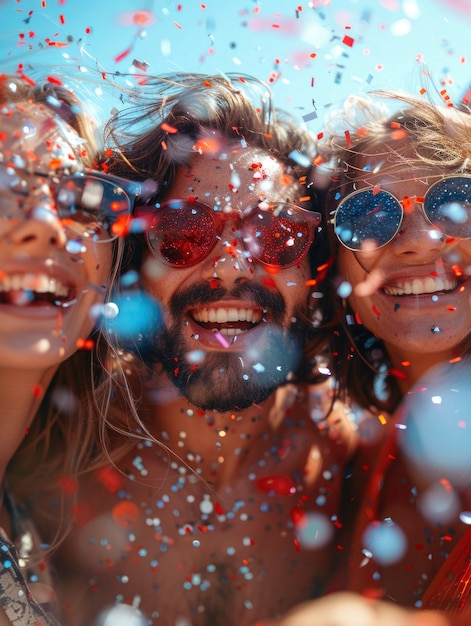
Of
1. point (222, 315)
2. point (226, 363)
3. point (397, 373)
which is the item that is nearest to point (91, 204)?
point (222, 315)

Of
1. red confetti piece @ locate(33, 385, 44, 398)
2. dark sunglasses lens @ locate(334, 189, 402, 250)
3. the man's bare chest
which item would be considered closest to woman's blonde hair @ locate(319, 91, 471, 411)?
dark sunglasses lens @ locate(334, 189, 402, 250)

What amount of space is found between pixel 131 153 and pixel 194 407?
125cm

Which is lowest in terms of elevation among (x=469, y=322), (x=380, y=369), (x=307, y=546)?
(x=307, y=546)

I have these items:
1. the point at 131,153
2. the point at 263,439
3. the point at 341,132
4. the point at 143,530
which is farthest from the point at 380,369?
the point at 131,153

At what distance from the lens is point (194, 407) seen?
289 centimetres

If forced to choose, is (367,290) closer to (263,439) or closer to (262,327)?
(262,327)

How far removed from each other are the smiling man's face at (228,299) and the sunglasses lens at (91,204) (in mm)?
330

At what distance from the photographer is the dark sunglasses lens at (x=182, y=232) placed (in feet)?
8.23

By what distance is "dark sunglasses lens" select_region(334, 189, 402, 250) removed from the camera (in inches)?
95.3

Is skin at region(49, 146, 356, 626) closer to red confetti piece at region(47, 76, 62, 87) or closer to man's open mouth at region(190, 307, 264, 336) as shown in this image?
man's open mouth at region(190, 307, 264, 336)

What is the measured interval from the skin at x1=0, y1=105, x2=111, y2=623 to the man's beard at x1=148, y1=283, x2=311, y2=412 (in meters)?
0.40

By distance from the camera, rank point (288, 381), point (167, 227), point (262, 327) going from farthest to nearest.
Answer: point (288, 381)
point (262, 327)
point (167, 227)

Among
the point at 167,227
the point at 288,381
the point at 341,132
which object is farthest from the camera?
the point at 288,381

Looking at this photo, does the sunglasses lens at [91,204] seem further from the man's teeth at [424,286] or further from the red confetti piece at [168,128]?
the man's teeth at [424,286]
